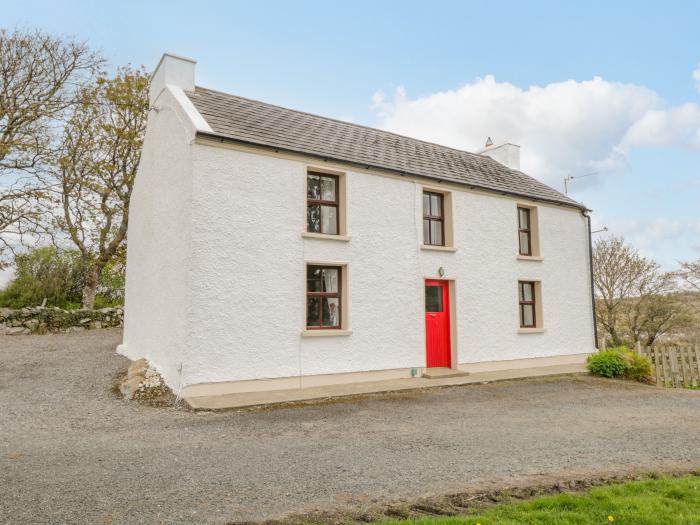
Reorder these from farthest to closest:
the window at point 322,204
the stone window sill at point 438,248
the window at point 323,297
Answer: the stone window sill at point 438,248
the window at point 322,204
the window at point 323,297

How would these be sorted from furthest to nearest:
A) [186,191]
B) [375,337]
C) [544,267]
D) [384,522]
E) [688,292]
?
[688,292] → [544,267] → [375,337] → [186,191] → [384,522]

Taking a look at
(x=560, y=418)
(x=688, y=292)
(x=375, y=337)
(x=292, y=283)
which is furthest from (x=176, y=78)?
(x=688, y=292)

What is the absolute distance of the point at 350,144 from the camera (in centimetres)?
1309

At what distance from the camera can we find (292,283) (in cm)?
1045

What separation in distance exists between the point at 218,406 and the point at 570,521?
20.3 feet

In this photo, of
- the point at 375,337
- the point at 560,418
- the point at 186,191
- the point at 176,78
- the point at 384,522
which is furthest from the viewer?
the point at 176,78

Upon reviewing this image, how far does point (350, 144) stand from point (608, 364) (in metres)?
9.78

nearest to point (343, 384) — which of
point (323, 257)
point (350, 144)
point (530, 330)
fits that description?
point (323, 257)

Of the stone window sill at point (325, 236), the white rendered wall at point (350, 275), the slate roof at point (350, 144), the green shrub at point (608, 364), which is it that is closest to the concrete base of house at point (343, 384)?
the white rendered wall at point (350, 275)

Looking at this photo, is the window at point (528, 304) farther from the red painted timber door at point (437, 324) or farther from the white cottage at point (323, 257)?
the red painted timber door at point (437, 324)

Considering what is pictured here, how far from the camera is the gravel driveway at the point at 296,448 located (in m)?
4.37

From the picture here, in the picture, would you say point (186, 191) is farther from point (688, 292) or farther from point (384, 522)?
point (688, 292)

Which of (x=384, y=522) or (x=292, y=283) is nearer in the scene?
(x=384, y=522)

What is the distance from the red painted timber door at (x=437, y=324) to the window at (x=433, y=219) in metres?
1.25
